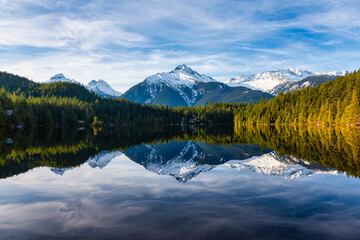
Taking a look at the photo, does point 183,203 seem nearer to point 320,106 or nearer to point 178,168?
point 178,168

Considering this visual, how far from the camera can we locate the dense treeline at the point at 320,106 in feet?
334

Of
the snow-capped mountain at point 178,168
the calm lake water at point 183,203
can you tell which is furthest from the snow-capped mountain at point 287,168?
the snow-capped mountain at point 178,168

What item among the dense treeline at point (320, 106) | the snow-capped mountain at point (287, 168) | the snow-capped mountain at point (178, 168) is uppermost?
the dense treeline at point (320, 106)

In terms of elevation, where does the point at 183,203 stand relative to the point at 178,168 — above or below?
above

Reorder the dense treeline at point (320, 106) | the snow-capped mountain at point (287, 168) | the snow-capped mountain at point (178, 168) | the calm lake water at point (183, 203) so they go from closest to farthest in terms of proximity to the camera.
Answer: the calm lake water at point (183, 203), the snow-capped mountain at point (287, 168), the snow-capped mountain at point (178, 168), the dense treeline at point (320, 106)

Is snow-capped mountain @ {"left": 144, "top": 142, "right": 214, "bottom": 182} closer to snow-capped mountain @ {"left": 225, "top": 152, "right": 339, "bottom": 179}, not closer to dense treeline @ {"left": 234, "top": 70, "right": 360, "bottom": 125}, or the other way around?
snow-capped mountain @ {"left": 225, "top": 152, "right": 339, "bottom": 179}

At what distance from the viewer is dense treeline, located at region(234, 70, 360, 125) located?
334 feet

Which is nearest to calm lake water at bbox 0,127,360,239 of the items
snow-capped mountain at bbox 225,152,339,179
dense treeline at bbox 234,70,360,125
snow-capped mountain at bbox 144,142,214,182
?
snow-capped mountain at bbox 225,152,339,179

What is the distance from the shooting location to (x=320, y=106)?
5157 inches

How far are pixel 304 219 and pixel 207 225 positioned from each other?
14.2ft

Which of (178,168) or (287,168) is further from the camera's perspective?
(178,168)

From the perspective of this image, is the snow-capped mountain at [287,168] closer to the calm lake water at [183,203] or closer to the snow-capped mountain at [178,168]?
the calm lake water at [183,203]

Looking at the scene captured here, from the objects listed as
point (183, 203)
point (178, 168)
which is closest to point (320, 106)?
point (178, 168)

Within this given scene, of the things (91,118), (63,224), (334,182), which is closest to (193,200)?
(63,224)
